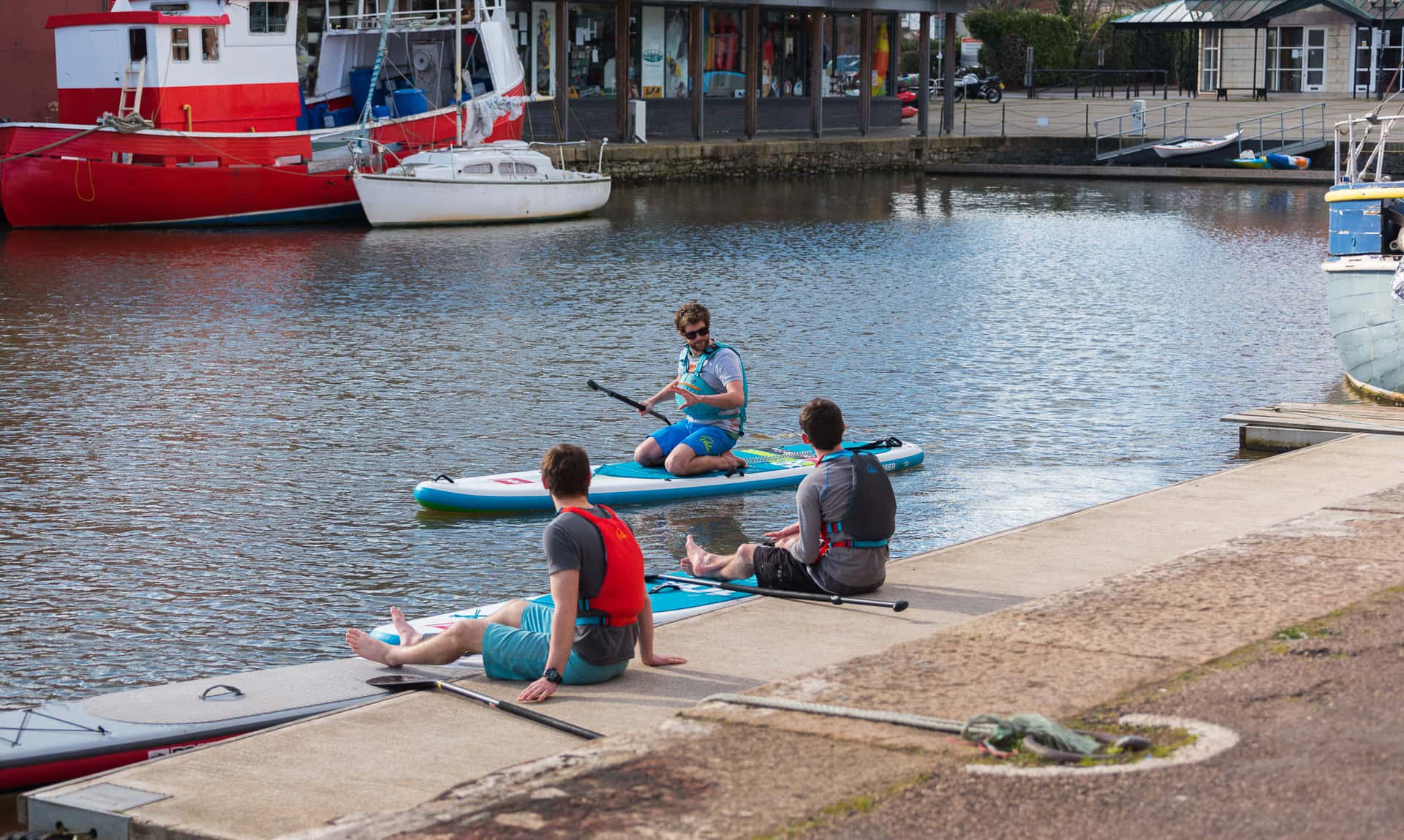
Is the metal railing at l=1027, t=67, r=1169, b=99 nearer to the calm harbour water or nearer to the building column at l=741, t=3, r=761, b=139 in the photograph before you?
the building column at l=741, t=3, r=761, b=139

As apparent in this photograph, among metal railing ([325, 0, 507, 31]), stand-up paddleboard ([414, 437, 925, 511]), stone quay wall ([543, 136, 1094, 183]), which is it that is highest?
metal railing ([325, 0, 507, 31])

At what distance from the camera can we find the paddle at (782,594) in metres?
7.52

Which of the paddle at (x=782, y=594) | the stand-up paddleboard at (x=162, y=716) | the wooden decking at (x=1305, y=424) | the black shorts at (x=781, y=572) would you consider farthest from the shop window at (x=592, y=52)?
the stand-up paddleboard at (x=162, y=716)

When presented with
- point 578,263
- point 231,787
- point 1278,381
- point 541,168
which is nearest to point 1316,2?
point 541,168

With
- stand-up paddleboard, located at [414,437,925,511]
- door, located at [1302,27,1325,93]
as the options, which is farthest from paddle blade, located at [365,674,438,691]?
door, located at [1302,27,1325,93]

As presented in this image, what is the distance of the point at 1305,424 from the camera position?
1268 centimetres

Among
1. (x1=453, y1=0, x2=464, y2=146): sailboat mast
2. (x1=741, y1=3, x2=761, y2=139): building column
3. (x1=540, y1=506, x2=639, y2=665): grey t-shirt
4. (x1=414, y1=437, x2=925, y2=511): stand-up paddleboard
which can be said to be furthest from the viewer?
(x1=741, y1=3, x2=761, y2=139): building column

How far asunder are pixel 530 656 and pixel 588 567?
0.49m

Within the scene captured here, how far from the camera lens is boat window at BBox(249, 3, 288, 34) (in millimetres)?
30266

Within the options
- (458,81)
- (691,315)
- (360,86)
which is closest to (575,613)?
(691,315)

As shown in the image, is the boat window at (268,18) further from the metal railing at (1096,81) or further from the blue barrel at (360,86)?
the metal railing at (1096,81)

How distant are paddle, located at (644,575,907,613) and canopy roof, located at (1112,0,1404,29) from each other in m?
54.7

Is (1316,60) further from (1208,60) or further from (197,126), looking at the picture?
(197,126)

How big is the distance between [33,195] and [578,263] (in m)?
9.84
